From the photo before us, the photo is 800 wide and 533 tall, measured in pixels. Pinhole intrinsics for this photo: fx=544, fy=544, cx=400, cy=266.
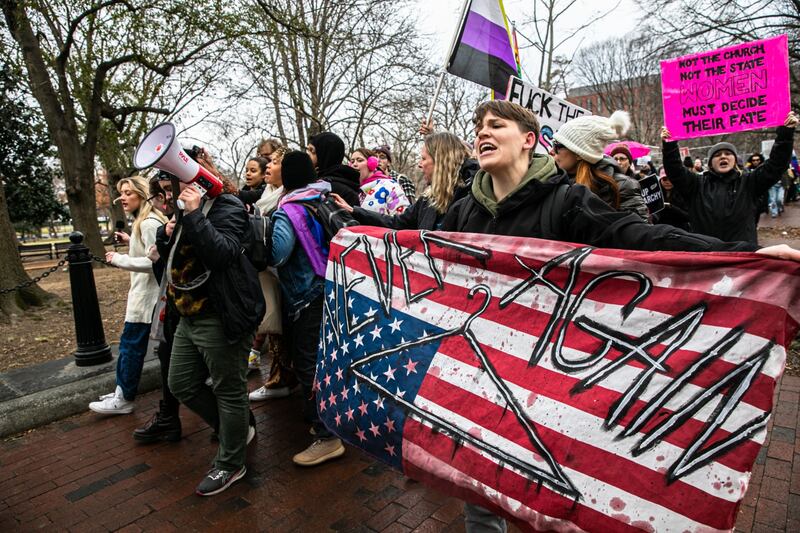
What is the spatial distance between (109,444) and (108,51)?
39.3 ft

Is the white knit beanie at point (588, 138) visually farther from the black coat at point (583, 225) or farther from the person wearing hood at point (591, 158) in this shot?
the black coat at point (583, 225)

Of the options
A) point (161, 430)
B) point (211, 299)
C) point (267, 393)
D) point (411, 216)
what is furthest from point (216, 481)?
point (411, 216)

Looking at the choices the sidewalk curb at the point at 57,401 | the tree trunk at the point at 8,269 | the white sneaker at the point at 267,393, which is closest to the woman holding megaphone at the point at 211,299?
the white sneaker at the point at 267,393

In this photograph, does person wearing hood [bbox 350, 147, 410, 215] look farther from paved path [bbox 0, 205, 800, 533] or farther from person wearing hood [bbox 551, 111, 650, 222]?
paved path [bbox 0, 205, 800, 533]

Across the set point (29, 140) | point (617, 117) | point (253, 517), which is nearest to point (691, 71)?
point (617, 117)

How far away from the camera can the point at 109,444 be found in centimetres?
409

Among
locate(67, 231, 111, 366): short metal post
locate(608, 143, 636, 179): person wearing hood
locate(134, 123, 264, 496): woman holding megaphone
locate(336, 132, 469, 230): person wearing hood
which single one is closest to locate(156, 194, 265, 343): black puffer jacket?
locate(134, 123, 264, 496): woman holding megaphone

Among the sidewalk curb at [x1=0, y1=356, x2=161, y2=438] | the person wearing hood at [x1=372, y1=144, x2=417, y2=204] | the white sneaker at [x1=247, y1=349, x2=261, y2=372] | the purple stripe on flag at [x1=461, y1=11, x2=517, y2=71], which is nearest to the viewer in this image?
the sidewalk curb at [x1=0, y1=356, x2=161, y2=438]

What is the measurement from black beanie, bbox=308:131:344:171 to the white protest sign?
2.19 metres

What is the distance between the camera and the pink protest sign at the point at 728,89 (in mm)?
5215

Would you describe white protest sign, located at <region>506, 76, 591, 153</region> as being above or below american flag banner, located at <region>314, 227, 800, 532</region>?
above

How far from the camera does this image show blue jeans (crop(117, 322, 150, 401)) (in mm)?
4430

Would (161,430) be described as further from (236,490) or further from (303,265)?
(303,265)

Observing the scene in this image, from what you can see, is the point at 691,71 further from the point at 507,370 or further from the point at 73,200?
the point at 73,200
